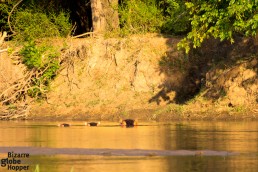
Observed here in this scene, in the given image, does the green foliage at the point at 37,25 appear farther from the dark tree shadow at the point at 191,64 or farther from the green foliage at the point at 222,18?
the green foliage at the point at 222,18

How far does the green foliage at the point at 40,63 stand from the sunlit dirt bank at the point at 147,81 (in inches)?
14.0

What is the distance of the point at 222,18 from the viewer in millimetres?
28125

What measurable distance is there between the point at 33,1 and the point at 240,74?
32.4 feet

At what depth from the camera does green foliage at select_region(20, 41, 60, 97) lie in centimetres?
3491

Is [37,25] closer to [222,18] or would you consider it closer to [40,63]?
[40,63]

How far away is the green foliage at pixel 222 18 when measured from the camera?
27000 mm

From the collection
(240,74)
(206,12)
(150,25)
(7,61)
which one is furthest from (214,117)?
(7,61)

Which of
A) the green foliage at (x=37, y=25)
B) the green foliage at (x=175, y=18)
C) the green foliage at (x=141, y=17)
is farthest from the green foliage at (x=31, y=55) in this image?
the green foliage at (x=175, y=18)

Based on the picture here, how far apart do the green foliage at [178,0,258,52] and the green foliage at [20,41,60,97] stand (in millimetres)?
7186

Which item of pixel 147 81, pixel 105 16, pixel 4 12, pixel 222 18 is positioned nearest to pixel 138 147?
pixel 222 18

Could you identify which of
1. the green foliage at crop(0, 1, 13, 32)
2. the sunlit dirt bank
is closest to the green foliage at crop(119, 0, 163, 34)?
the sunlit dirt bank
